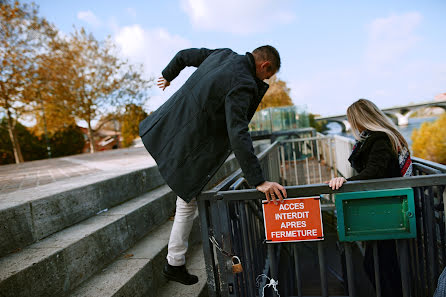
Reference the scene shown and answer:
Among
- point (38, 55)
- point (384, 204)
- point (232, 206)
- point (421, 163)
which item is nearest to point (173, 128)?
point (232, 206)

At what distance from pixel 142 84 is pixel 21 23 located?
10750 millimetres

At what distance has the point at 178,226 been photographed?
2.12 meters

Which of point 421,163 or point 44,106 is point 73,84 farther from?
point 421,163

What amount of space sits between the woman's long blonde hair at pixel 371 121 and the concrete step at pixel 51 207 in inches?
106

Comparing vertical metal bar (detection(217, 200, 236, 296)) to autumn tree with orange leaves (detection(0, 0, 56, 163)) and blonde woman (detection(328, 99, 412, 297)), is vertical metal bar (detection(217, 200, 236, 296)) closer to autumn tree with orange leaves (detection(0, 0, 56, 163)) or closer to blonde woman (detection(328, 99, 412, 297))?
blonde woman (detection(328, 99, 412, 297))

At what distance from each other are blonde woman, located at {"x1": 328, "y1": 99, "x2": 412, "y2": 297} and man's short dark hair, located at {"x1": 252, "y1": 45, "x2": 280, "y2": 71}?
3.24ft

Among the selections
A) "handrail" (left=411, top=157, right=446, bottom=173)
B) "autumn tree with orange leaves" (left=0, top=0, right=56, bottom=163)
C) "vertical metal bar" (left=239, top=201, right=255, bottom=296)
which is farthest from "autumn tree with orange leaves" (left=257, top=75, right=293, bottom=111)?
"vertical metal bar" (left=239, top=201, right=255, bottom=296)

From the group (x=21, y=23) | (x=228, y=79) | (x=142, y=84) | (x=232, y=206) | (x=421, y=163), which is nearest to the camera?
(x=228, y=79)

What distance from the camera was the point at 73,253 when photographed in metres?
2.12

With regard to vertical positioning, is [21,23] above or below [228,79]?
above

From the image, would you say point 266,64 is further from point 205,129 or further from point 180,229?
point 180,229

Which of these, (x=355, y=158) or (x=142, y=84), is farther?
(x=142, y=84)

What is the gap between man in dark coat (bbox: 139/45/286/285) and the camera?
181 centimetres

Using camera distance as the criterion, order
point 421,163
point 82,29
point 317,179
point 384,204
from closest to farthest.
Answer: point 384,204
point 421,163
point 317,179
point 82,29
